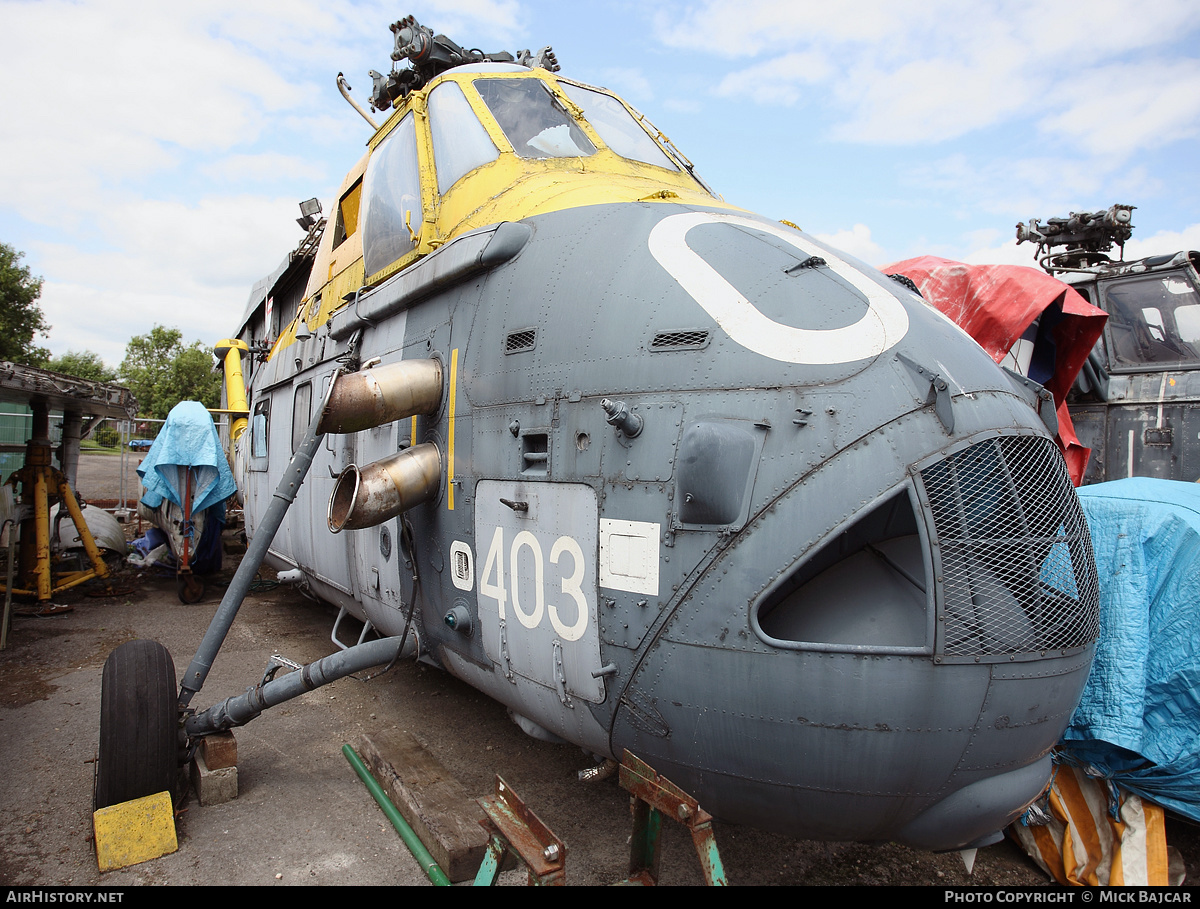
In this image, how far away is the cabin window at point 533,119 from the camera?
4.24 meters

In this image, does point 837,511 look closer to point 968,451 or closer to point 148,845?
point 968,451

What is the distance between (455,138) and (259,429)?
14.9ft

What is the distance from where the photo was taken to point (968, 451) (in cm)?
242

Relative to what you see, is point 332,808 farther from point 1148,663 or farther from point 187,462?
point 187,462

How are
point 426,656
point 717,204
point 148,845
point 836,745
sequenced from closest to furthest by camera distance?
point 836,745 < point 148,845 < point 717,204 < point 426,656

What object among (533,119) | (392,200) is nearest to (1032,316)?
(533,119)

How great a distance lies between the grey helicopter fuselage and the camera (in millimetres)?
2326

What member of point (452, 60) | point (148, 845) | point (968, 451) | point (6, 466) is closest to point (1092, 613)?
point (968, 451)

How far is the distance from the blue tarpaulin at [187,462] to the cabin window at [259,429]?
129cm

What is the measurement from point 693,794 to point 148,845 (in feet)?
8.57

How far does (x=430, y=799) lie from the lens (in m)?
3.59

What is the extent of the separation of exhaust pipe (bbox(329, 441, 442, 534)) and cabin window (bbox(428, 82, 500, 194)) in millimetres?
1686

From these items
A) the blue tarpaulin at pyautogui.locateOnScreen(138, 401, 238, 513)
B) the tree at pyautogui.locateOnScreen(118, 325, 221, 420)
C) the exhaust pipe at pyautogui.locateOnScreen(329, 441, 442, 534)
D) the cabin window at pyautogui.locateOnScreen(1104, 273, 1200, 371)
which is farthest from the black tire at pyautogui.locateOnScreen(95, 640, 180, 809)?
the tree at pyautogui.locateOnScreen(118, 325, 221, 420)

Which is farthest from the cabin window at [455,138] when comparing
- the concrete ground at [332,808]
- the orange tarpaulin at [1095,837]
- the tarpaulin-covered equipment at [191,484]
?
the tarpaulin-covered equipment at [191,484]
